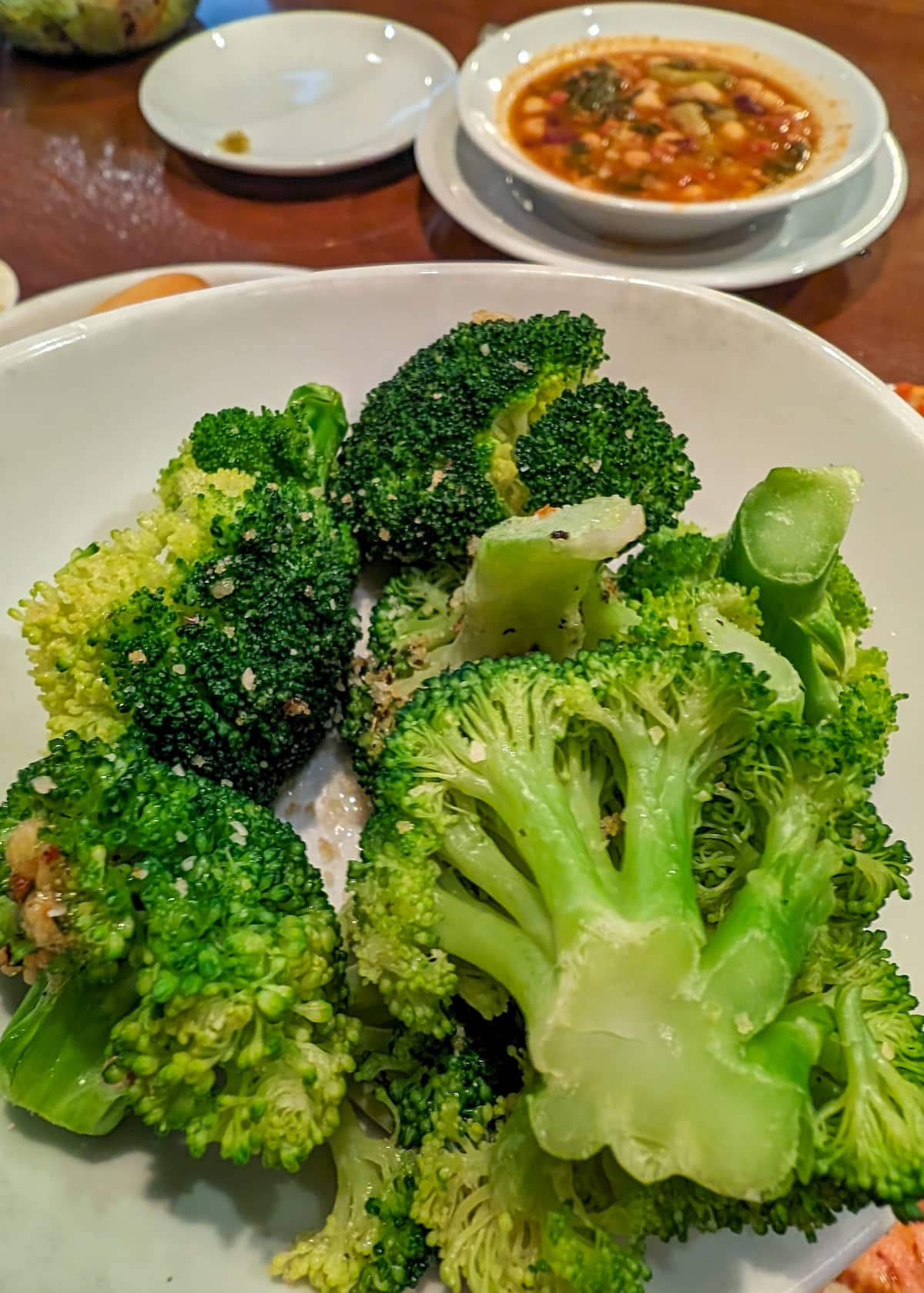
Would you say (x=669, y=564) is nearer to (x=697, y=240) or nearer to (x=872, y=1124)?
(x=872, y=1124)

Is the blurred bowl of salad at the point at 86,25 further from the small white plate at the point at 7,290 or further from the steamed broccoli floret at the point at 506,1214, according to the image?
the steamed broccoli floret at the point at 506,1214

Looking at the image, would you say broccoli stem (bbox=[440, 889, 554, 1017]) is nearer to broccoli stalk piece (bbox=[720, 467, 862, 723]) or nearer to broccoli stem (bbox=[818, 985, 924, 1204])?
broccoli stem (bbox=[818, 985, 924, 1204])

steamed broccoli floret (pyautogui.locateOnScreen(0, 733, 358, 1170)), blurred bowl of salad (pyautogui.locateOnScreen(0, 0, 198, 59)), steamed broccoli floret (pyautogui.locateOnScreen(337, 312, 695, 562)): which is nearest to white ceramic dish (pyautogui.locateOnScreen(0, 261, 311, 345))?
steamed broccoli floret (pyautogui.locateOnScreen(337, 312, 695, 562))

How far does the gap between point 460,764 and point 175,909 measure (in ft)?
1.03

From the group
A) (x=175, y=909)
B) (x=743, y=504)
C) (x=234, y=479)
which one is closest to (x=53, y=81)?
(x=234, y=479)

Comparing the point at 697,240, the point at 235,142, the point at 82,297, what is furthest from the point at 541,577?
the point at 235,142

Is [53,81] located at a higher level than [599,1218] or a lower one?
higher

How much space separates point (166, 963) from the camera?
0.82m

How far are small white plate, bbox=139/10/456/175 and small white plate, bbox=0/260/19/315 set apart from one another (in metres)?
0.69

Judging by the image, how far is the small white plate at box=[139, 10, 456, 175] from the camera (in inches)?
99.7

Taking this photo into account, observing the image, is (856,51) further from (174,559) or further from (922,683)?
(174,559)

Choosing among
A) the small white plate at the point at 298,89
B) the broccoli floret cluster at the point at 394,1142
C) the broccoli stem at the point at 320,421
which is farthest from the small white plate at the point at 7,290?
the broccoli floret cluster at the point at 394,1142

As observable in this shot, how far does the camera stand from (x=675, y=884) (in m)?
0.84

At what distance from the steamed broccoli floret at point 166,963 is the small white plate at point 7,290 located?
1537 mm
